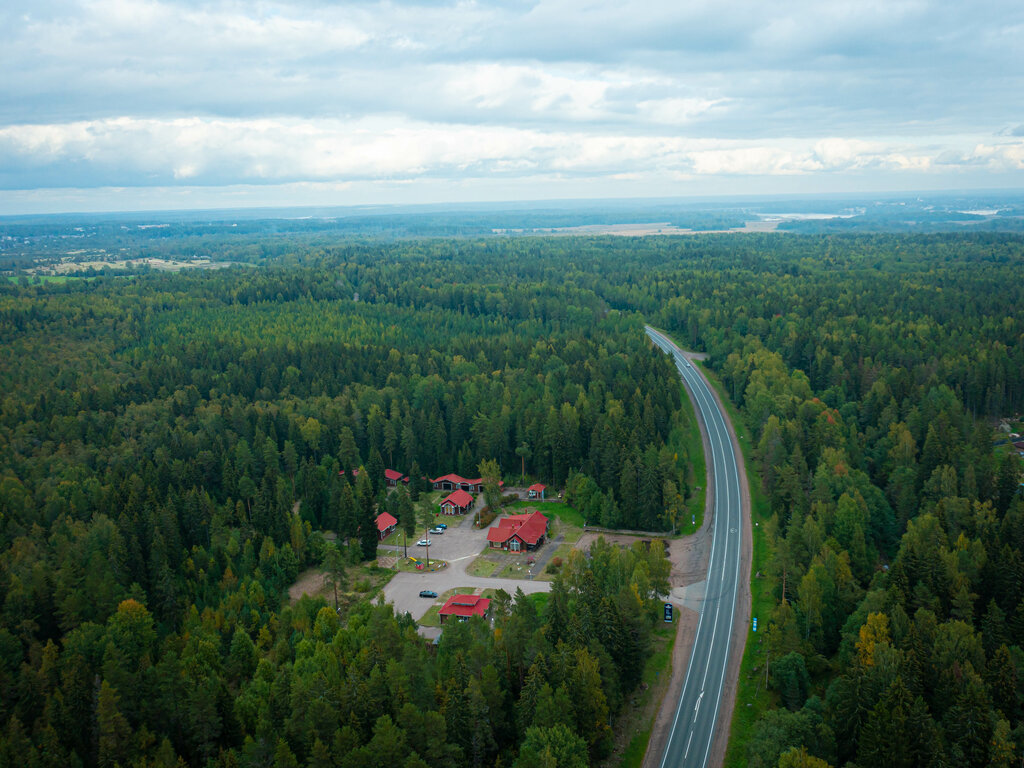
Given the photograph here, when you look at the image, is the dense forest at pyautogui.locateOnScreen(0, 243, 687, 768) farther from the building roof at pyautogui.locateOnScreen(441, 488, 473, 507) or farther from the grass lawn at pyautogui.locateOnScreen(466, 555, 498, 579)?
the grass lawn at pyautogui.locateOnScreen(466, 555, 498, 579)

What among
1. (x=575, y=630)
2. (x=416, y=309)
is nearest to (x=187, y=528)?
(x=575, y=630)

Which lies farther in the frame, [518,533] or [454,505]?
[454,505]

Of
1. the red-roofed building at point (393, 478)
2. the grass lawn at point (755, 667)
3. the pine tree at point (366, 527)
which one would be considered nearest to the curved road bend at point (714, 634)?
the grass lawn at point (755, 667)

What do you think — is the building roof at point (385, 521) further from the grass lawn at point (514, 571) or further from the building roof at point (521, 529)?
the grass lawn at point (514, 571)

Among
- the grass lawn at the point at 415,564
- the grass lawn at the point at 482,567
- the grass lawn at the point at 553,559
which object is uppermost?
the grass lawn at the point at 553,559

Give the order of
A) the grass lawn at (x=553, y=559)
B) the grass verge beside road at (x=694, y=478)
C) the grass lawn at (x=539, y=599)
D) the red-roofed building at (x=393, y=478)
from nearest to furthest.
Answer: the grass lawn at (x=539, y=599)
the grass lawn at (x=553, y=559)
the grass verge beside road at (x=694, y=478)
the red-roofed building at (x=393, y=478)

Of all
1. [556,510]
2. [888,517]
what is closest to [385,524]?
[556,510]

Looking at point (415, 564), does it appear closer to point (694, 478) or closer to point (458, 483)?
point (458, 483)

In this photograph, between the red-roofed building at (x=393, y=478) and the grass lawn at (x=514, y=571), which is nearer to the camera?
Answer: the grass lawn at (x=514, y=571)
